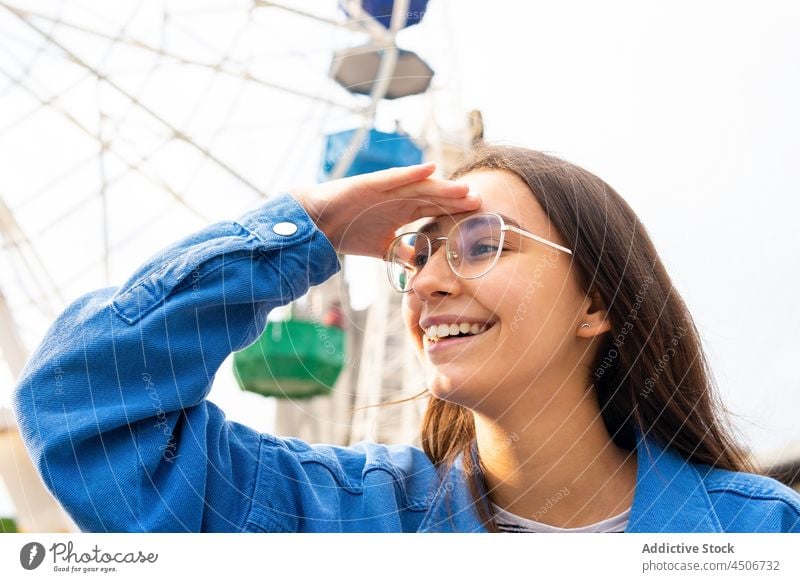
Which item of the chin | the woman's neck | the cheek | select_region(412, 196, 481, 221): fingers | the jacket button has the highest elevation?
select_region(412, 196, 481, 221): fingers

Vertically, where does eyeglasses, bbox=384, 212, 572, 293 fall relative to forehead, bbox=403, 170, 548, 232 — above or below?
below

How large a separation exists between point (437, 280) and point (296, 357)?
2.51ft

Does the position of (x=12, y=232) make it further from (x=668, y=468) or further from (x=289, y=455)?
(x=668, y=468)

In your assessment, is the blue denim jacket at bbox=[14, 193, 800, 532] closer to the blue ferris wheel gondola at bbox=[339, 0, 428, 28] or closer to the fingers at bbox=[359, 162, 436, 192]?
the fingers at bbox=[359, 162, 436, 192]

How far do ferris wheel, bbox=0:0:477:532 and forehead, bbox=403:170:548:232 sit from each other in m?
0.36

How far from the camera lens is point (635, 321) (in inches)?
28.9

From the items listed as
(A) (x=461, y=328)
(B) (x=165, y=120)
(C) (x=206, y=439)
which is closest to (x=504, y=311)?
(A) (x=461, y=328)

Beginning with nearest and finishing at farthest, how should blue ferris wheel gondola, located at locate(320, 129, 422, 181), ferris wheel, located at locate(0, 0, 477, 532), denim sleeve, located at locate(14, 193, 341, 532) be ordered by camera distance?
denim sleeve, located at locate(14, 193, 341, 532) → ferris wheel, located at locate(0, 0, 477, 532) → blue ferris wheel gondola, located at locate(320, 129, 422, 181)

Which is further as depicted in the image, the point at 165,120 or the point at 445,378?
the point at 165,120

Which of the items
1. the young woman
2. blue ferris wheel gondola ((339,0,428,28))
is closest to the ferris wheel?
blue ferris wheel gondola ((339,0,428,28))

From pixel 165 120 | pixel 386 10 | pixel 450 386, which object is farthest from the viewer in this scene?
pixel 386 10

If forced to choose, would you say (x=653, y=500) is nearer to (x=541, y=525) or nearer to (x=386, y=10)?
(x=541, y=525)

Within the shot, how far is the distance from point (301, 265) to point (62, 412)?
0.21 metres

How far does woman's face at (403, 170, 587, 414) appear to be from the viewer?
656mm
